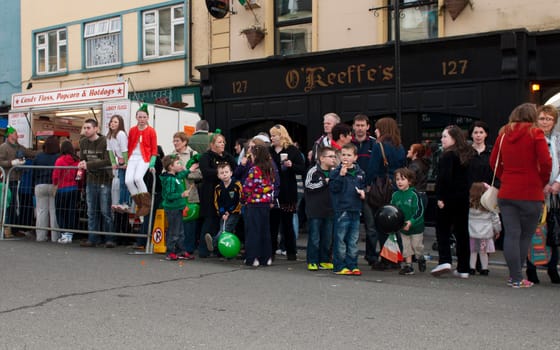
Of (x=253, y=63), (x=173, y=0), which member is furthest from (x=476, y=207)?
(x=173, y=0)

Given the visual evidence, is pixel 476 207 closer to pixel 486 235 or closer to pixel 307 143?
pixel 486 235

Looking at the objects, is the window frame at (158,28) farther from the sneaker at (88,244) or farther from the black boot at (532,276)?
the black boot at (532,276)

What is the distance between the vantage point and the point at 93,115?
597 inches

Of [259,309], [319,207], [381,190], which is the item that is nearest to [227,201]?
[319,207]

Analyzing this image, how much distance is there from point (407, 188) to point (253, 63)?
8522 mm

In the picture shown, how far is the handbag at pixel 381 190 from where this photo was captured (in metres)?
8.91

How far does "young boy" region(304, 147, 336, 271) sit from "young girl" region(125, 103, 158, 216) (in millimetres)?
2837

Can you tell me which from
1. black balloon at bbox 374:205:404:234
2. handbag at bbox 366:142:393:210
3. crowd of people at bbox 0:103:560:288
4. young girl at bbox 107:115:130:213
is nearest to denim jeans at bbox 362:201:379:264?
crowd of people at bbox 0:103:560:288

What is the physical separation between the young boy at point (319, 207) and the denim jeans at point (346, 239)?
0.33 m

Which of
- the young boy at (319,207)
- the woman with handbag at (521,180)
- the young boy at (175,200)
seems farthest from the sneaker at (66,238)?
the woman with handbag at (521,180)

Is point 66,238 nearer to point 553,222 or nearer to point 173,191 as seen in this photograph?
point 173,191

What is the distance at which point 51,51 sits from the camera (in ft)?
71.5

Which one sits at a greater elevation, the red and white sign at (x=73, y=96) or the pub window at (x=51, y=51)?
the pub window at (x=51, y=51)

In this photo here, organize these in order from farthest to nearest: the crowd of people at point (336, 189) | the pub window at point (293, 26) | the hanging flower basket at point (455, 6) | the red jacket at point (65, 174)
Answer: the pub window at point (293, 26)
the hanging flower basket at point (455, 6)
the red jacket at point (65, 174)
the crowd of people at point (336, 189)
